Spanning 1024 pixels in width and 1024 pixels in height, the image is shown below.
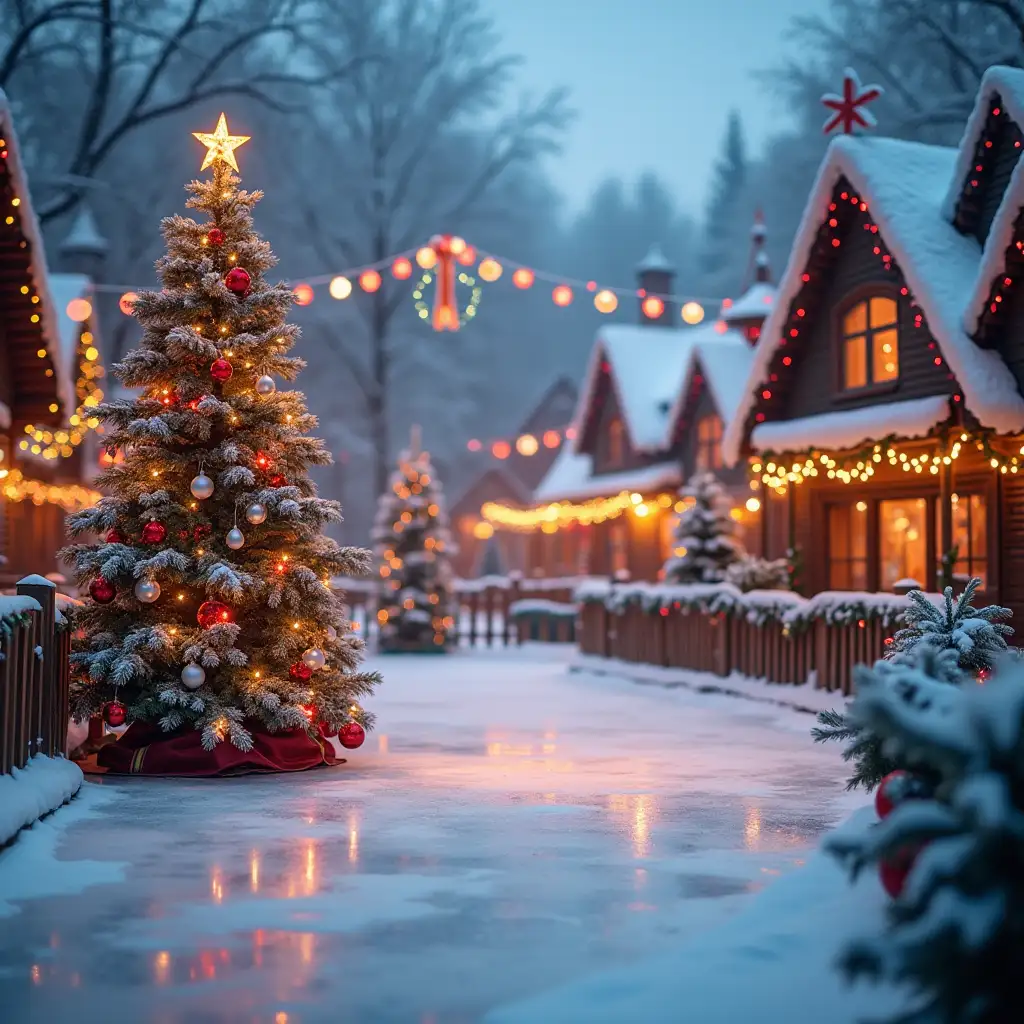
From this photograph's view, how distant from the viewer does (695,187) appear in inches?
5812

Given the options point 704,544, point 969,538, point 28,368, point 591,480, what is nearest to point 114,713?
point 28,368

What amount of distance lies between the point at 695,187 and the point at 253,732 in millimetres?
141905

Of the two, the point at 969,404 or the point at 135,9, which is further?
the point at 135,9

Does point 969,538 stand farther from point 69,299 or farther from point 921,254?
point 69,299

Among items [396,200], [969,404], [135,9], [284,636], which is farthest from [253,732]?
[396,200]

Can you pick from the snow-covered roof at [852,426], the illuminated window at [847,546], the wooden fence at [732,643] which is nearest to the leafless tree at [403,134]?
the wooden fence at [732,643]

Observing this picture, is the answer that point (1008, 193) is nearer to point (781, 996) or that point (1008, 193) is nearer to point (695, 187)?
point (781, 996)

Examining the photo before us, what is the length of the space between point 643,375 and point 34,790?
2763cm

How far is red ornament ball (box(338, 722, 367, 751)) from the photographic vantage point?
39.0ft

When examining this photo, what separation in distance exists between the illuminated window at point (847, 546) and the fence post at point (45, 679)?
1392 cm

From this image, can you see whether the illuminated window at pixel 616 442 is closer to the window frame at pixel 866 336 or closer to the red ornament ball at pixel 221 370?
the window frame at pixel 866 336

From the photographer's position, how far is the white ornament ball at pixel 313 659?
37.5ft

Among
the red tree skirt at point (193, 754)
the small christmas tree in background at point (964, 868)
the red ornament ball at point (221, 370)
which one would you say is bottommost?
the red tree skirt at point (193, 754)

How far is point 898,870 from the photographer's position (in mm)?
5383
